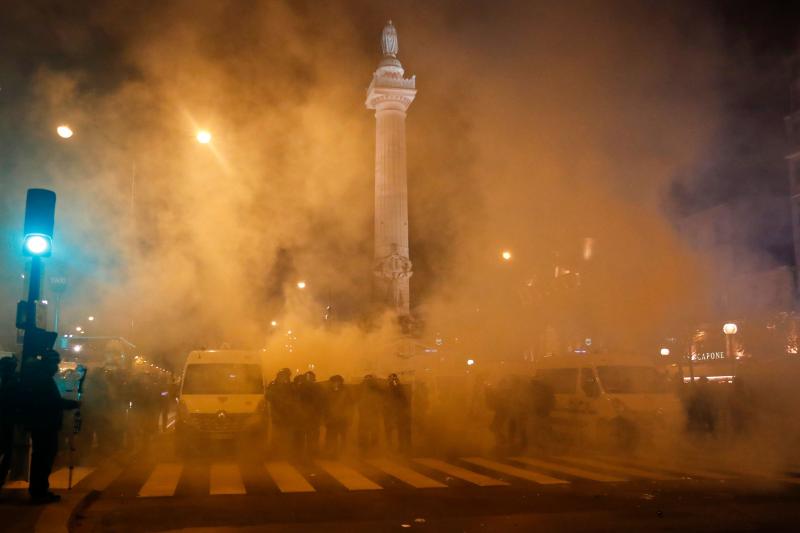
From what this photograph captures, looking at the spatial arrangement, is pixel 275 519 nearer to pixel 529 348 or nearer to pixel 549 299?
pixel 549 299

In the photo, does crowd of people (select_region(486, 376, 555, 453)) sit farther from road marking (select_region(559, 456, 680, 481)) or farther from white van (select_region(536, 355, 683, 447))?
road marking (select_region(559, 456, 680, 481))

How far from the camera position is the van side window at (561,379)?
1047 cm

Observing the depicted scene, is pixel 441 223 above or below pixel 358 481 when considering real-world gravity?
above

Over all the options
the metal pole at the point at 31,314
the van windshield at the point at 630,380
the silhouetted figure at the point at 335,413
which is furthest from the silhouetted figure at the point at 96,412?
the van windshield at the point at 630,380

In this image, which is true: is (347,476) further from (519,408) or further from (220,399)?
(519,408)

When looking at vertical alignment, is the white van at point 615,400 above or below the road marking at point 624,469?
above

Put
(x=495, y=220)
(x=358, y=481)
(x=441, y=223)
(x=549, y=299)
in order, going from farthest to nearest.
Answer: (x=441, y=223), (x=549, y=299), (x=495, y=220), (x=358, y=481)

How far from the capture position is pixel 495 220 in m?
16.2

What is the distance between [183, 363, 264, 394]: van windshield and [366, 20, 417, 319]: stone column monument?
21233mm

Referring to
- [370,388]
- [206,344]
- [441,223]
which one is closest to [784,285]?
[441,223]

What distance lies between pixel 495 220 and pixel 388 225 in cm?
1675

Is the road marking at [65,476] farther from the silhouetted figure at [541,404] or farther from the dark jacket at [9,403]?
the silhouetted figure at [541,404]

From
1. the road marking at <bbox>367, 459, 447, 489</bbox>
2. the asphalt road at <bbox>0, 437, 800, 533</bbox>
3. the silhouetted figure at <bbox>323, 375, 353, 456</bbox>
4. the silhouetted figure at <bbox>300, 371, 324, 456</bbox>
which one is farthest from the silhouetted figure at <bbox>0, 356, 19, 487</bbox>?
the silhouetted figure at <bbox>323, 375, 353, 456</bbox>

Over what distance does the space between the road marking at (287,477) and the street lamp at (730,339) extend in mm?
8123
